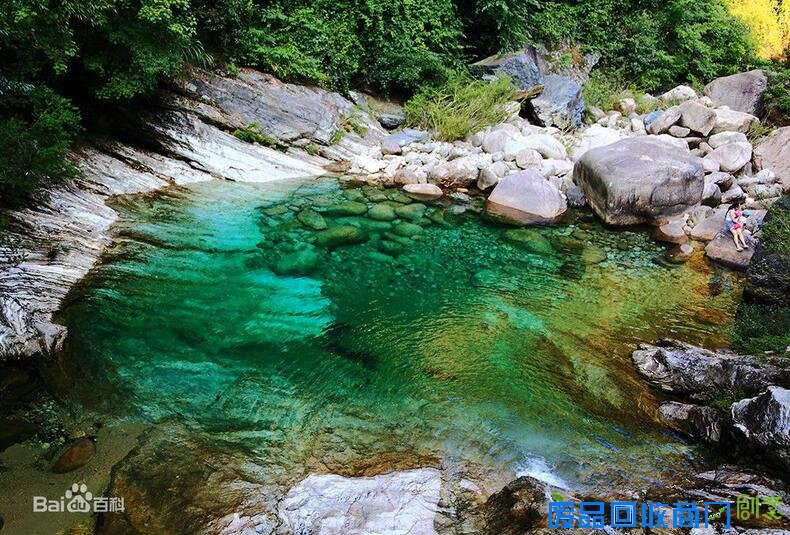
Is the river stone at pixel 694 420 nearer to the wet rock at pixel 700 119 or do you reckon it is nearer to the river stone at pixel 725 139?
the river stone at pixel 725 139

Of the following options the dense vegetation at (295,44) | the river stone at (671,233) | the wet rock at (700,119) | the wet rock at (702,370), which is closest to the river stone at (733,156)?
the wet rock at (700,119)

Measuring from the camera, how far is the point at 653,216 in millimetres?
9117

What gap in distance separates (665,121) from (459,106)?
544cm

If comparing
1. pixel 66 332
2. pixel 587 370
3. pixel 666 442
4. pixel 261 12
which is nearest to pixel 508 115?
pixel 261 12

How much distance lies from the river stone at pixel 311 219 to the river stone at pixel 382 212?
0.99 meters

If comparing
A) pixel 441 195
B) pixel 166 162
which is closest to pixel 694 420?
pixel 441 195

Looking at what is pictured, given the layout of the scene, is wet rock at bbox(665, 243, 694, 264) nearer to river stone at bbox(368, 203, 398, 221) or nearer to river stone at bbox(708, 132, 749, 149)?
river stone at bbox(708, 132, 749, 149)

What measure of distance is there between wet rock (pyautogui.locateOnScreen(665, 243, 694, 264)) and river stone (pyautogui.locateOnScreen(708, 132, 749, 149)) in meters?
4.41

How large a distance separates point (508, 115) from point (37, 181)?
1050cm

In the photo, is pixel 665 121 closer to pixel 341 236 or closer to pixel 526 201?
pixel 526 201

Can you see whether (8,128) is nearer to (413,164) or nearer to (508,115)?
(413,164)

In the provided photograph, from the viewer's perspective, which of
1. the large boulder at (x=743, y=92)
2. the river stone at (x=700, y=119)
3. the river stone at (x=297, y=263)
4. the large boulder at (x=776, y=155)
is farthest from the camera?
the large boulder at (x=743, y=92)

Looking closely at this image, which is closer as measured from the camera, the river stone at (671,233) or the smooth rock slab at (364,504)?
the smooth rock slab at (364,504)

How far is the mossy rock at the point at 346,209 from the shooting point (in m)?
8.91
